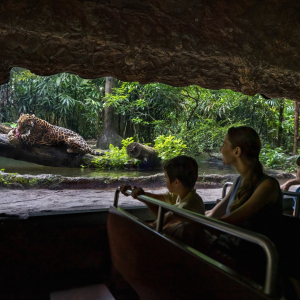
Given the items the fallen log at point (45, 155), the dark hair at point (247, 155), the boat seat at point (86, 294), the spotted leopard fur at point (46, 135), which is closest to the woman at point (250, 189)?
the dark hair at point (247, 155)

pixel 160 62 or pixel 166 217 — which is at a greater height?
pixel 160 62

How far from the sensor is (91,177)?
4355 mm

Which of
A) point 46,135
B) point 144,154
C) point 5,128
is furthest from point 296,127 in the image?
point 5,128

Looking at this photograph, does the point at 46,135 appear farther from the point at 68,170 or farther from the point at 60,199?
the point at 60,199

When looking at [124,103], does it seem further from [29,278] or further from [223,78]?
[29,278]

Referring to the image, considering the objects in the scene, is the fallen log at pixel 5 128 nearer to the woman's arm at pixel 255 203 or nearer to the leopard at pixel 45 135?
the leopard at pixel 45 135

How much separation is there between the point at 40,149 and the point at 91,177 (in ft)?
2.78

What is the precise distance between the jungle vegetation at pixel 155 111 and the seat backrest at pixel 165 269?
282 cm

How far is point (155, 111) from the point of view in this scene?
485 centimetres

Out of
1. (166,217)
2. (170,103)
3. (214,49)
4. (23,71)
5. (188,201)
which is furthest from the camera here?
(170,103)

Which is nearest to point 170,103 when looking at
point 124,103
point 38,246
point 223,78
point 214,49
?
point 124,103

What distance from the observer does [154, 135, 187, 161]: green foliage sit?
15.5 feet

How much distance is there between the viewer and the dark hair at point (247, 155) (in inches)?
46.7

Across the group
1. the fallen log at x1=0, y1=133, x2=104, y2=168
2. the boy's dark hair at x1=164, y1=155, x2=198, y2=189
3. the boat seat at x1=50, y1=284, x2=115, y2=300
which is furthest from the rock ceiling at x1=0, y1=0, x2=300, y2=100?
the fallen log at x1=0, y1=133, x2=104, y2=168
